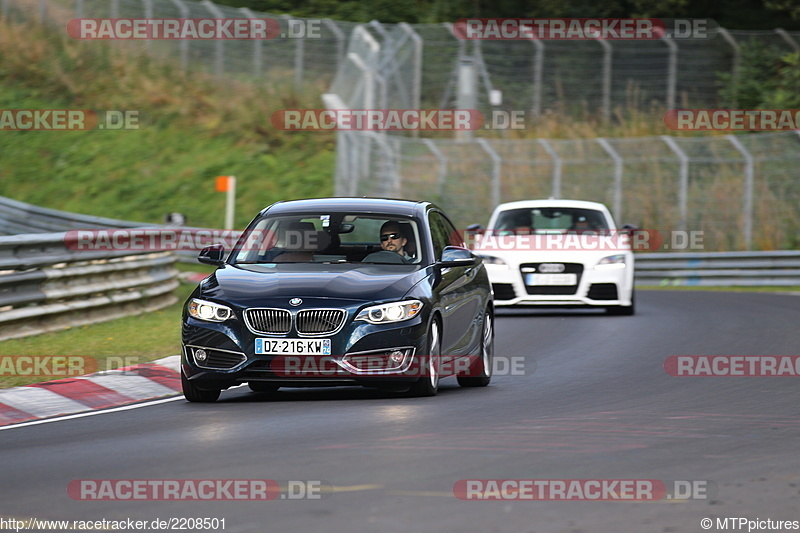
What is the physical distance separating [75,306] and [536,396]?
7313mm

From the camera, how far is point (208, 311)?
431 inches

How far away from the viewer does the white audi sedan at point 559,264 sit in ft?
69.4

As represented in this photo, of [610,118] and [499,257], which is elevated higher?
[610,118]

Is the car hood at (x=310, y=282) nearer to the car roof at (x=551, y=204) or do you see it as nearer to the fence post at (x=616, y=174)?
the car roof at (x=551, y=204)

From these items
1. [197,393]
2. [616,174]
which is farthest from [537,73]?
[197,393]

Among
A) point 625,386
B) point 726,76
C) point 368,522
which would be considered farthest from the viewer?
point 726,76

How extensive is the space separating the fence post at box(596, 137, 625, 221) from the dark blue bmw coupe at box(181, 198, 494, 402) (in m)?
A: 23.1

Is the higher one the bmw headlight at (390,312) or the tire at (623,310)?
the bmw headlight at (390,312)

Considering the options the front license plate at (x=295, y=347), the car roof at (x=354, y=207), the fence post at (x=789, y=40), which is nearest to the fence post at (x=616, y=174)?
the fence post at (x=789, y=40)

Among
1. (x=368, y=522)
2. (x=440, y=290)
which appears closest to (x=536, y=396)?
(x=440, y=290)

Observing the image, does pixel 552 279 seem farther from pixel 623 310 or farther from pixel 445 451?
pixel 445 451

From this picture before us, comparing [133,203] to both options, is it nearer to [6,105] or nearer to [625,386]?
[6,105]

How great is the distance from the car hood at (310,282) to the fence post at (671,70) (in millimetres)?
30314

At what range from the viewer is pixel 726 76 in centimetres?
4262
